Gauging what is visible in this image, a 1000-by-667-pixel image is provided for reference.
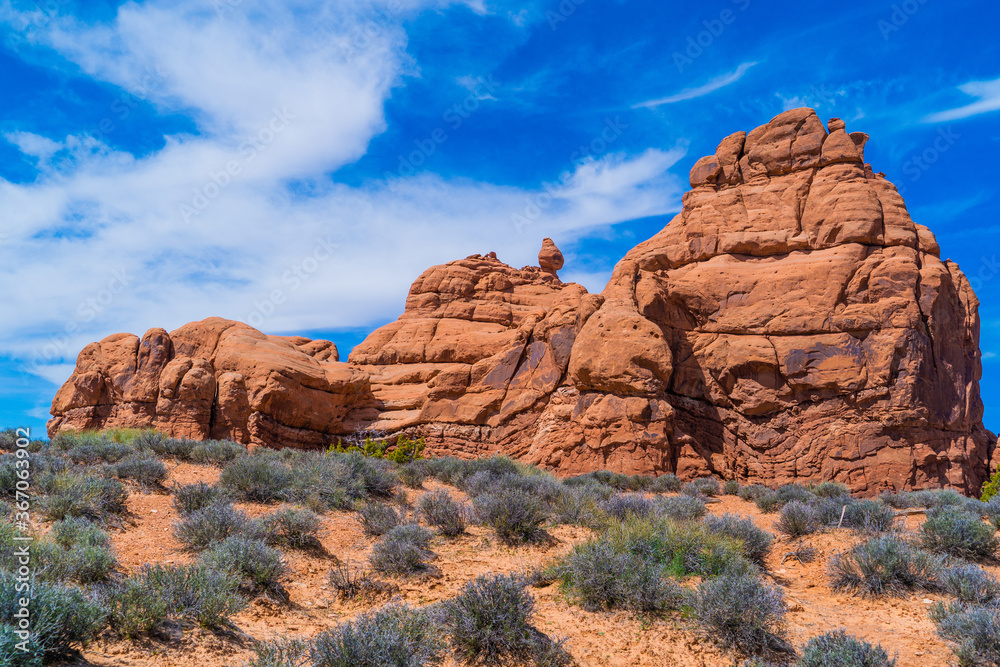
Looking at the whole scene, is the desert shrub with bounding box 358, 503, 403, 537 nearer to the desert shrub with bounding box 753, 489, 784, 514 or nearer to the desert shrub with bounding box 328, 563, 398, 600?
the desert shrub with bounding box 328, 563, 398, 600

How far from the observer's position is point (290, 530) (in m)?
9.09

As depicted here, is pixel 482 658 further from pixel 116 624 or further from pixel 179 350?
pixel 179 350

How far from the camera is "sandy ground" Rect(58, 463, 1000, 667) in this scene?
238 inches

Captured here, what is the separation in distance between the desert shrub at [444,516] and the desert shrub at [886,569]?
5754 mm

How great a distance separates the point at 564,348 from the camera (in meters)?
27.9

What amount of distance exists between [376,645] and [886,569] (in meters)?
7.27

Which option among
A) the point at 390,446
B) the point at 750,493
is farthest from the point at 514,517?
the point at 390,446

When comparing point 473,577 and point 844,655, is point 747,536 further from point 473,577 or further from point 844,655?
point 473,577

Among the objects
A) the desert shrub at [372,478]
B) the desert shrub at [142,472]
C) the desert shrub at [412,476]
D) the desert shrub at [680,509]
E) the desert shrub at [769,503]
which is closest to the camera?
the desert shrub at [142,472]

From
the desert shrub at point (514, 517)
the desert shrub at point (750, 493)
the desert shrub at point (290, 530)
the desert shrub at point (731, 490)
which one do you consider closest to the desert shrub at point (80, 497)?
the desert shrub at point (290, 530)

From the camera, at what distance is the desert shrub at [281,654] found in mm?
5273

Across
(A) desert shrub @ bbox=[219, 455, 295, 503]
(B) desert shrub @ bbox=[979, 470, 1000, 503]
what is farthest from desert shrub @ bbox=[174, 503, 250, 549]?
(B) desert shrub @ bbox=[979, 470, 1000, 503]

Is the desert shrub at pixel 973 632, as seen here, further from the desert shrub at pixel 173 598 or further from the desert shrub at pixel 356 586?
the desert shrub at pixel 173 598

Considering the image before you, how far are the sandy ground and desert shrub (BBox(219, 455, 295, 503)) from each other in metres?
0.43
